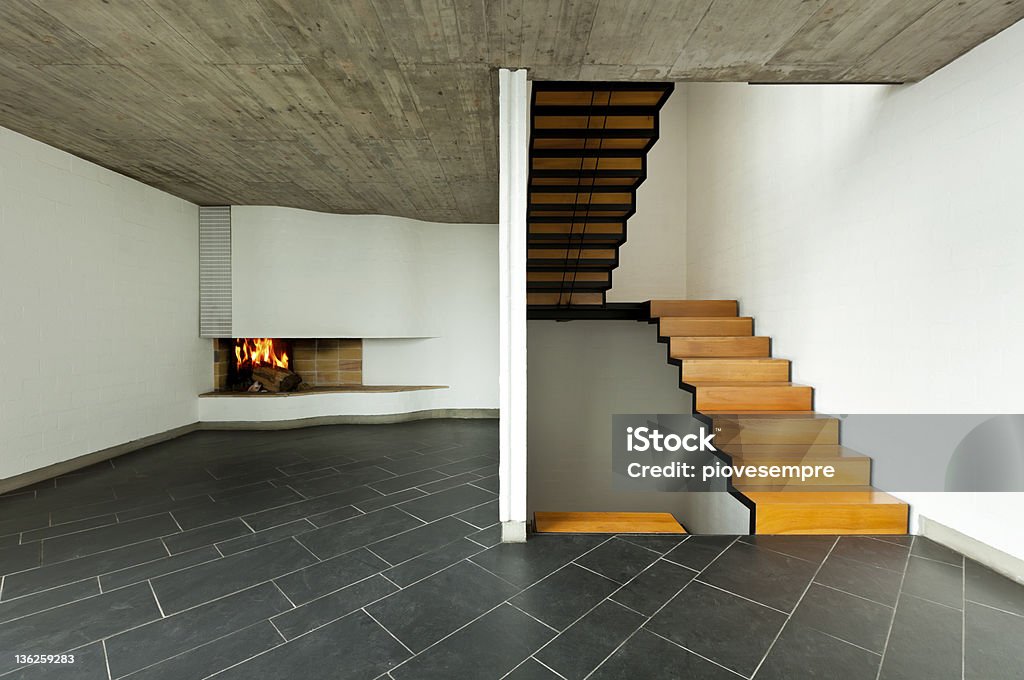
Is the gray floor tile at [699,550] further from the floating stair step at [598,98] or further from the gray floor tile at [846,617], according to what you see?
the floating stair step at [598,98]

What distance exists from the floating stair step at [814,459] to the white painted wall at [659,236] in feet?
11.1

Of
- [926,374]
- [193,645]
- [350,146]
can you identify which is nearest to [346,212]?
[350,146]

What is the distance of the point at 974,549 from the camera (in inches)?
94.0

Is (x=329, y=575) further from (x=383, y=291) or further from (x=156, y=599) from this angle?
(x=383, y=291)

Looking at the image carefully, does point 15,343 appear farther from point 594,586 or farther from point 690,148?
point 690,148

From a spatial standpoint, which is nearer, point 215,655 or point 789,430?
point 215,655

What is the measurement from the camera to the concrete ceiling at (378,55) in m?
2.13

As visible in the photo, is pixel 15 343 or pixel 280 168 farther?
pixel 280 168

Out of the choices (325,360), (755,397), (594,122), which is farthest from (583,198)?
(325,360)

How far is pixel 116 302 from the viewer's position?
4.49 metres

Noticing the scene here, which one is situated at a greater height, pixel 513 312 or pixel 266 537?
pixel 513 312

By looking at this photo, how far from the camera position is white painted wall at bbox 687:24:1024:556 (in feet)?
7.45

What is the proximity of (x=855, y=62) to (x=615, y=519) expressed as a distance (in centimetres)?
280

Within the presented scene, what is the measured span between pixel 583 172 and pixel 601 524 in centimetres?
260
